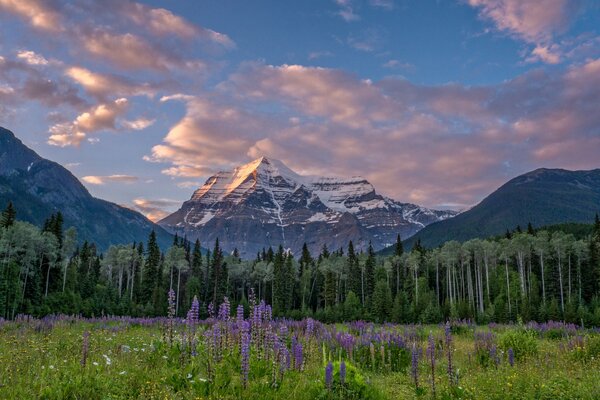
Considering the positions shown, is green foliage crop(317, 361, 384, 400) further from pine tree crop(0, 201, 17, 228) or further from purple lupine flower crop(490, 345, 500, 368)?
pine tree crop(0, 201, 17, 228)

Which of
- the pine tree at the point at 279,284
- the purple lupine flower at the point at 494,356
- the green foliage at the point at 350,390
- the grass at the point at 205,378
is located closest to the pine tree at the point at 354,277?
the pine tree at the point at 279,284

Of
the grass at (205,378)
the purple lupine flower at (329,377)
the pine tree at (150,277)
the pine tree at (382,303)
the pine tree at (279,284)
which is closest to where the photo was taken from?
the grass at (205,378)

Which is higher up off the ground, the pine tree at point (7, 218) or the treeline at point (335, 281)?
the pine tree at point (7, 218)

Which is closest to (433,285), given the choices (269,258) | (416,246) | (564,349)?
(416,246)

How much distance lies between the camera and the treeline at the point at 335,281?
6431 cm

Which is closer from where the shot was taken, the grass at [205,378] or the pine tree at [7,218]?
the grass at [205,378]

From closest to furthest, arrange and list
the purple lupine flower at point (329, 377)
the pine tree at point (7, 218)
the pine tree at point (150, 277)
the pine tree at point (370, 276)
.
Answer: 1. the purple lupine flower at point (329, 377)
2. the pine tree at point (7, 218)
3. the pine tree at point (150, 277)
4. the pine tree at point (370, 276)

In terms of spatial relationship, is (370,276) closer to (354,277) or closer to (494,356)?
(354,277)

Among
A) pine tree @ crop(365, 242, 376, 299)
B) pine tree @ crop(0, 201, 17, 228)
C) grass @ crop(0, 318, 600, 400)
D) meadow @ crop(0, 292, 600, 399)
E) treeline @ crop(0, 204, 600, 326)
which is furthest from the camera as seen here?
pine tree @ crop(365, 242, 376, 299)

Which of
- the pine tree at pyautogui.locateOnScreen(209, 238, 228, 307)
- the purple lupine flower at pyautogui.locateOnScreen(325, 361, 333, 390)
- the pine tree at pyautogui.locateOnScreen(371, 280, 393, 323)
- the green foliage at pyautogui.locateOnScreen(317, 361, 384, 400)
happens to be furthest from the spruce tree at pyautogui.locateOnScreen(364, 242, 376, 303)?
the purple lupine flower at pyautogui.locateOnScreen(325, 361, 333, 390)

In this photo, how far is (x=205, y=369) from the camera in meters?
10.8

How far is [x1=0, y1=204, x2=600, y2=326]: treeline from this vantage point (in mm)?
64312

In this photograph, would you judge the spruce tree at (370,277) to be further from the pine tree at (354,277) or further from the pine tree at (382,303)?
the pine tree at (382,303)

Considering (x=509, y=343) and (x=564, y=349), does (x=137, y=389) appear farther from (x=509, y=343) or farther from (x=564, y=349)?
(x=564, y=349)
